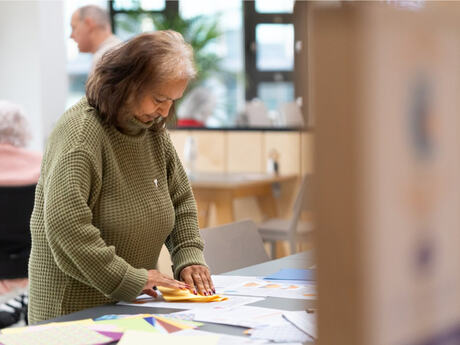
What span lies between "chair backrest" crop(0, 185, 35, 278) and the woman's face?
1.40 meters

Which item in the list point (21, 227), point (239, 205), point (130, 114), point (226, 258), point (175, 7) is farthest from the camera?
point (175, 7)

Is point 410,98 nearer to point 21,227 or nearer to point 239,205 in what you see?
point 21,227

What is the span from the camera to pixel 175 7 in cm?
1080

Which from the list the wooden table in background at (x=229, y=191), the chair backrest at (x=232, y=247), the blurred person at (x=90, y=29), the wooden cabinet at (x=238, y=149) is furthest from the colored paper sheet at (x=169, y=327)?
the wooden cabinet at (x=238, y=149)

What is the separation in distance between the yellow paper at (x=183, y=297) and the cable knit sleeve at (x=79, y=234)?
0.36ft

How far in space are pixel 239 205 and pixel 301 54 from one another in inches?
202

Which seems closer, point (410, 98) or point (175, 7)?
point (410, 98)

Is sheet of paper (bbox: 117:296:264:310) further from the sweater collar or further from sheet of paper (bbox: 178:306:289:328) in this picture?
the sweater collar

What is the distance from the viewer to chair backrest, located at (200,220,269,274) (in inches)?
92.1

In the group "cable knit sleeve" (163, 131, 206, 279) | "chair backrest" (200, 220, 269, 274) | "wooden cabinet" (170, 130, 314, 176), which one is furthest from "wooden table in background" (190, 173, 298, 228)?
"cable knit sleeve" (163, 131, 206, 279)

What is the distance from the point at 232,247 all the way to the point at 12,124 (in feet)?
4.47

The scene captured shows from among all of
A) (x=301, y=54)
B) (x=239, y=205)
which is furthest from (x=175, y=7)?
(x=301, y=54)

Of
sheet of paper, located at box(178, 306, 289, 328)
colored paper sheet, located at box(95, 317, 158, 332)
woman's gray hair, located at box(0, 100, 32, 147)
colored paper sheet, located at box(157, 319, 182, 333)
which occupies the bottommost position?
sheet of paper, located at box(178, 306, 289, 328)

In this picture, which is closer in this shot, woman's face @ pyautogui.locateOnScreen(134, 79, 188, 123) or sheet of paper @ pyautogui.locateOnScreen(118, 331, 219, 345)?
sheet of paper @ pyautogui.locateOnScreen(118, 331, 219, 345)
